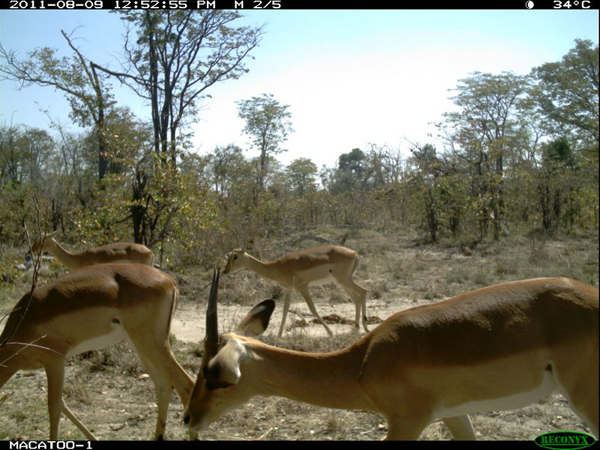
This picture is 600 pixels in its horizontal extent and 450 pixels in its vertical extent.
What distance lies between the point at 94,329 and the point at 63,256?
666 centimetres

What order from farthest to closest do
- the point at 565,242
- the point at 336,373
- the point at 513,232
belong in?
the point at 513,232 < the point at 565,242 < the point at 336,373

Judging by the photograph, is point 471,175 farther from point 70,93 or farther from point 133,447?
point 133,447

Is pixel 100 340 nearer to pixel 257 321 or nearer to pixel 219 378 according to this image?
pixel 257 321

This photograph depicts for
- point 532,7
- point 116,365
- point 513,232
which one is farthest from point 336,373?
point 513,232

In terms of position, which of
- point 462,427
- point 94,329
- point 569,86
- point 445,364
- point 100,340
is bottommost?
point 462,427

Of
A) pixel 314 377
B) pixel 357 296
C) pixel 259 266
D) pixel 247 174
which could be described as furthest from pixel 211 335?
pixel 247 174

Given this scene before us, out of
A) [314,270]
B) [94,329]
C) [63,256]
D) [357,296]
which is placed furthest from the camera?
[63,256]

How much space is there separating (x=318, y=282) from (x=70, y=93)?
15.2m

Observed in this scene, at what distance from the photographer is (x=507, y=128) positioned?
31.6m

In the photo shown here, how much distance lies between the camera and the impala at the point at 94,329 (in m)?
4.35

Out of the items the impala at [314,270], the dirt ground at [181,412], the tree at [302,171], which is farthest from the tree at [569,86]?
the tree at [302,171]

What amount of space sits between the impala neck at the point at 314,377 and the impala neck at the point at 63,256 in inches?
311

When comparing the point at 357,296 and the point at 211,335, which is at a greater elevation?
the point at 211,335

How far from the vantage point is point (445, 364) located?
304 centimetres
